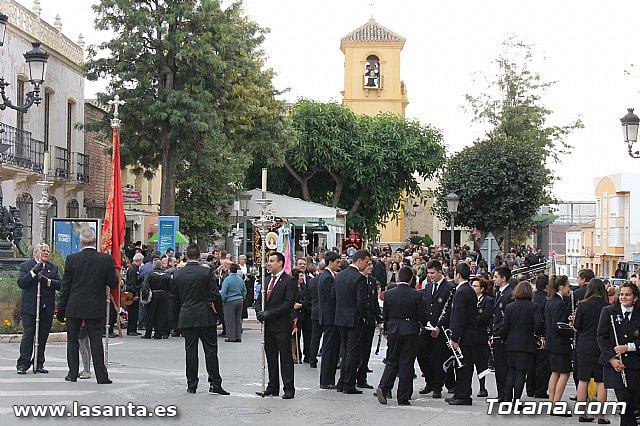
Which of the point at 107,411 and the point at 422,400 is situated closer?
the point at 107,411

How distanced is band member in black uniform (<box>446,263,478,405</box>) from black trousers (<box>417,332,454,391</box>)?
27.0 inches

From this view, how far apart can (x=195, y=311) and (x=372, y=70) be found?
2461 inches

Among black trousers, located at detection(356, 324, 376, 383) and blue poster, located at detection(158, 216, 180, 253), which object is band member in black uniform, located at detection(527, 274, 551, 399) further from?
blue poster, located at detection(158, 216, 180, 253)

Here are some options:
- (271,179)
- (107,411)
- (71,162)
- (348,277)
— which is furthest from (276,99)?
(107,411)

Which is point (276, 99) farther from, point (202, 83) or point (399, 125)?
point (399, 125)

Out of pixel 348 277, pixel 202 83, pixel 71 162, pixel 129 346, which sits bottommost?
pixel 129 346

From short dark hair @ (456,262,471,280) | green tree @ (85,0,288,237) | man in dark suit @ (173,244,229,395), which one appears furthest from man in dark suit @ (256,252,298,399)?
green tree @ (85,0,288,237)

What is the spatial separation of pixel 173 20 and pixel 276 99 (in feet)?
24.4

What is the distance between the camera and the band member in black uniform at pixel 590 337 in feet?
37.7

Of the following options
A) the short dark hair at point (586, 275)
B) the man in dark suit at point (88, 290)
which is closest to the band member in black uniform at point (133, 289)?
the man in dark suit at point (88, 290)

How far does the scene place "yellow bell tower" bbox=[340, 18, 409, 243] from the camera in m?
73.2

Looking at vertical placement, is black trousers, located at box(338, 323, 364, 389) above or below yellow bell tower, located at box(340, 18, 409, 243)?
below

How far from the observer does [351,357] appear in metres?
13.7

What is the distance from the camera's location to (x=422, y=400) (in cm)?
1352
